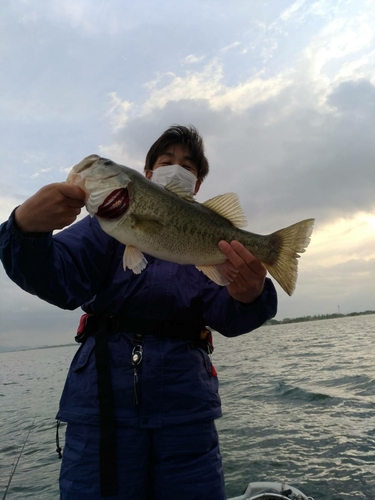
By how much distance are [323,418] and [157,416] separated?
814 centimetres

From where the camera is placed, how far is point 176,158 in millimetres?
3973

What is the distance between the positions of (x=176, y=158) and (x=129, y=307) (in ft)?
5.91

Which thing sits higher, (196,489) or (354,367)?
(196,489)

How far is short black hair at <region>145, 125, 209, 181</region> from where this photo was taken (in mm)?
4062

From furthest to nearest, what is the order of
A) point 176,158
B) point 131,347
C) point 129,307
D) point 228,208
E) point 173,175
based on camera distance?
1. point 176,158
2. point 173,175
3. point 228,208
4. point 129,307
5. point 131,347

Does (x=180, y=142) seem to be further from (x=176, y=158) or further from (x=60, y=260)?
(x=60, y=260)

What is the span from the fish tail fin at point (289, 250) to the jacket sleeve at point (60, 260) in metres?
1.45

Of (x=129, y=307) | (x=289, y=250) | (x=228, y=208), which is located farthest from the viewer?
(x=228, y=208)

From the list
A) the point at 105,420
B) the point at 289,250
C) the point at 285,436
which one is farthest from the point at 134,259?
the point at 285,436

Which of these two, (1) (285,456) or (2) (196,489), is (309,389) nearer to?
(1) (285,456)

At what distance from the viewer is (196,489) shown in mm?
2617

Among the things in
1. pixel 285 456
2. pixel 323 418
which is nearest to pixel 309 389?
pixel 323 418

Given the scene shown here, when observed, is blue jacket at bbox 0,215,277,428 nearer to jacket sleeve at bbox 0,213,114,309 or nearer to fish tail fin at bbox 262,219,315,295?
→ jacket sleeve at bbox 0,213,114,309

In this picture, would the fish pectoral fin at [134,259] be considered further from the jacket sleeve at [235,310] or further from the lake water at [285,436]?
the lake water at [285,436]
